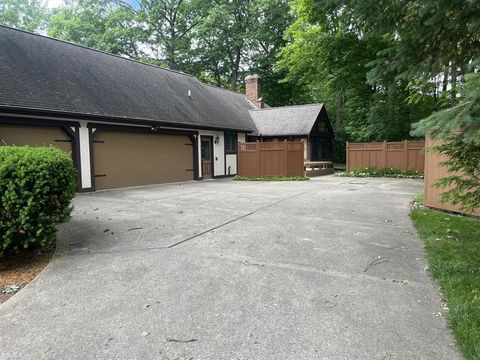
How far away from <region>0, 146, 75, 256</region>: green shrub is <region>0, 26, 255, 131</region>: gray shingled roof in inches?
230

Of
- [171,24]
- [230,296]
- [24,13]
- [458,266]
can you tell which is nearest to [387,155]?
[458,266]

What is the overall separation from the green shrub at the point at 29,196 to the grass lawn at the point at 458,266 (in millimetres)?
4476

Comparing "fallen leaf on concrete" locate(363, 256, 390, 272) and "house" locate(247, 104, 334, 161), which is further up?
→ "house" locate(247, 104, 334, 161)

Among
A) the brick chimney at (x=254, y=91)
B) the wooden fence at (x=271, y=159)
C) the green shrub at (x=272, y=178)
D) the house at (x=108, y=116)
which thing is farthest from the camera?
the brick chimney at (x=254, y=91)

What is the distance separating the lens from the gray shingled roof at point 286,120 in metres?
22.2

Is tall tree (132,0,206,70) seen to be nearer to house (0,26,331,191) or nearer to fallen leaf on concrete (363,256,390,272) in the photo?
house (0,26,331,191)

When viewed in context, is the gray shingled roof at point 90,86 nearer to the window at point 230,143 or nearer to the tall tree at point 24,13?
the window at point 230,143

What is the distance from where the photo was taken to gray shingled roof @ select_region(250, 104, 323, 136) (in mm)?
22156

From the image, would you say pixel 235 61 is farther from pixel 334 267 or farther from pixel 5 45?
pixel 334 267

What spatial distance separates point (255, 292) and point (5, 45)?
12389 mm

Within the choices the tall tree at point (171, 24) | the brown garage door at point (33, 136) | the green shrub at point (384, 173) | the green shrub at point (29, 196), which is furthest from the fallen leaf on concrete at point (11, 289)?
the tall tree at point (171, 24)

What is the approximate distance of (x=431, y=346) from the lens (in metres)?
2.46

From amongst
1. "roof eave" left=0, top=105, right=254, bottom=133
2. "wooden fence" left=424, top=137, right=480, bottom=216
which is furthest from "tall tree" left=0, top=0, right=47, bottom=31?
"wooden fence" left=424, top=137, right=480, bottom=216

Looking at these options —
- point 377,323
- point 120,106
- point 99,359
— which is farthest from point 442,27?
point 120,106
